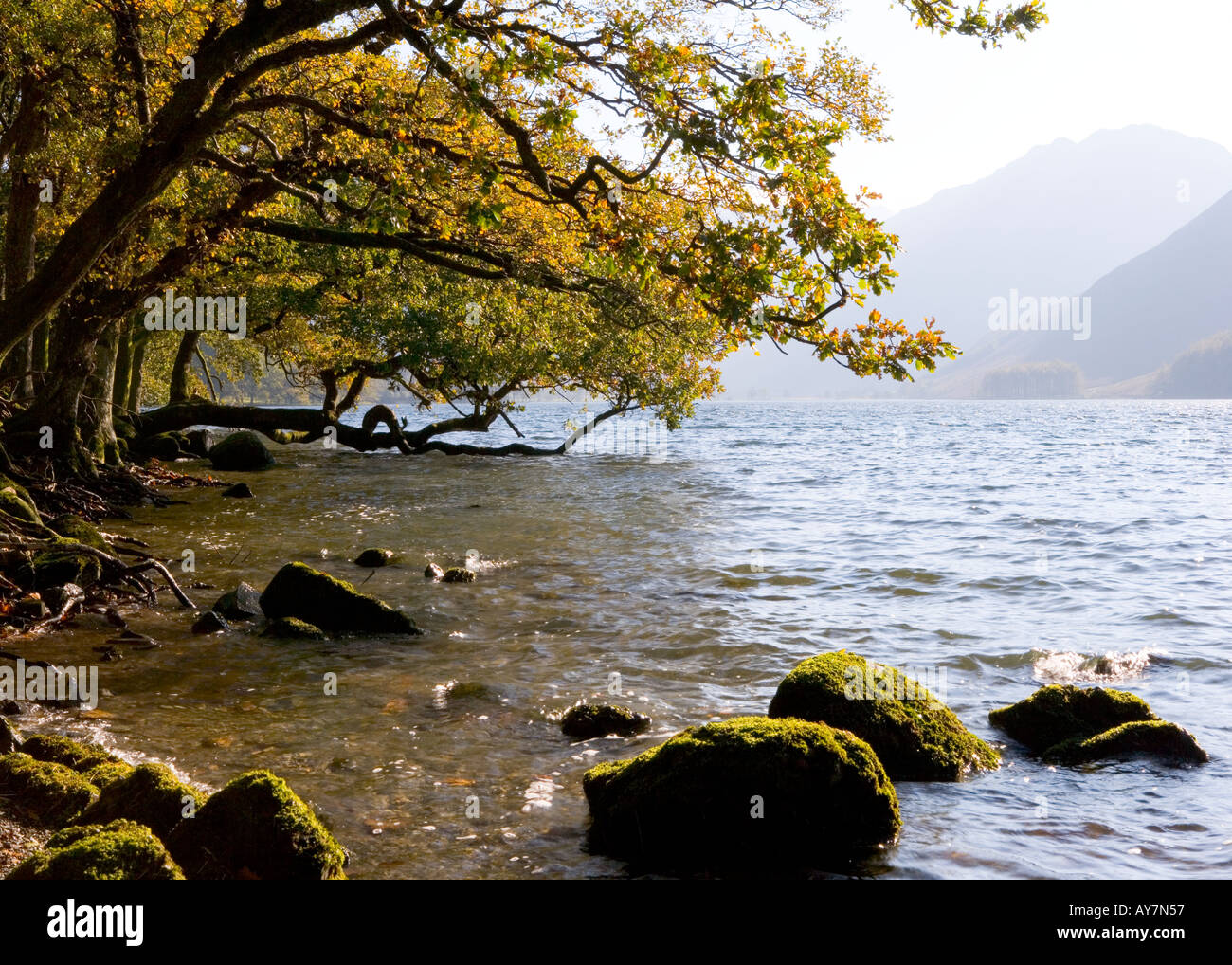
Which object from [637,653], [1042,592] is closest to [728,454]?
[1042,592]

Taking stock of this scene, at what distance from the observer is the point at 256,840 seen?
6613 mm

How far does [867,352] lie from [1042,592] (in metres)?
10.7

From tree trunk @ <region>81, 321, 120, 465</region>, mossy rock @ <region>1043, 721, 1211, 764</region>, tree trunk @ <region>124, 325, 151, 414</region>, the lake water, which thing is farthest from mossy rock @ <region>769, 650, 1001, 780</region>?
tree trunk @ <region>124, 325, 151, 414</region>

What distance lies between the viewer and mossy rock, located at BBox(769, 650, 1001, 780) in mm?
9266

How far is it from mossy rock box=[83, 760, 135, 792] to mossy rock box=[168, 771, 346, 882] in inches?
38.6

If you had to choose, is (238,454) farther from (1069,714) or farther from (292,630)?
(1069,714)

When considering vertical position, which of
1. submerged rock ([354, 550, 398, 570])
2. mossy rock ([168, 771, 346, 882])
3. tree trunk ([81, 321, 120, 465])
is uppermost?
tree trunk ([81, 321, 120, 465])

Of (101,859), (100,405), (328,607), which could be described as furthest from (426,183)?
(100,405)

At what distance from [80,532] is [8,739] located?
29.0ft

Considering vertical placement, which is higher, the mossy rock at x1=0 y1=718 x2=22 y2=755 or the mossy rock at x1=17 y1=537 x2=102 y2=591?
the mossy rock at x1=17 y1=537 x2=102 y2=591

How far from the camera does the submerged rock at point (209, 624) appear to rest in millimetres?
13578

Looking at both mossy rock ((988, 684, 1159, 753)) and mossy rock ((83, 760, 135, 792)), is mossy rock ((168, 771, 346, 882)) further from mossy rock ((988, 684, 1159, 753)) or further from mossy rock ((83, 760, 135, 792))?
mossy rock ((988, 684, 1159, 753))

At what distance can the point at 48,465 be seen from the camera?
20938 millimetres

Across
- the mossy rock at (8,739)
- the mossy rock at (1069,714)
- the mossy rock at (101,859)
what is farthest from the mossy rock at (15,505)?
the mossy rock at (1069,714)
